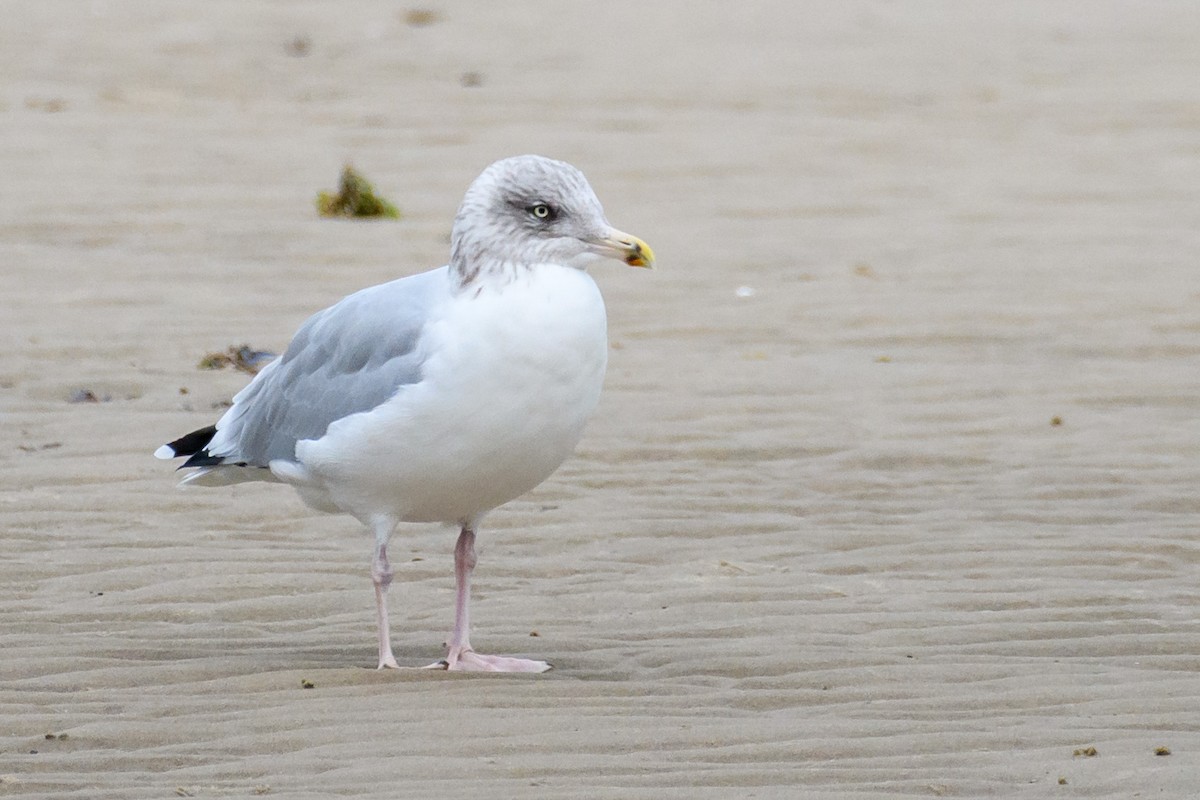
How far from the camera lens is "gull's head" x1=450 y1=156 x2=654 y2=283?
16.2 ft

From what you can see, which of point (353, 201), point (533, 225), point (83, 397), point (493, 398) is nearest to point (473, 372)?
point (493, 398)

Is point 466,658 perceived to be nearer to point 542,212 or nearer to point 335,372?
point 335,372

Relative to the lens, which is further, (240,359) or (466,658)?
(240,359)

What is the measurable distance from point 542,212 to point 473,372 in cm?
49

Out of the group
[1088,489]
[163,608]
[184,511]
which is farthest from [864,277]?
[163,608]

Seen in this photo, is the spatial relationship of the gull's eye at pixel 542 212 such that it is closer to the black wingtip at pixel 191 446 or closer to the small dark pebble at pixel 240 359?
the black wingtip at pixel 191 446

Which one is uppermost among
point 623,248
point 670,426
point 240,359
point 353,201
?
point 623,248

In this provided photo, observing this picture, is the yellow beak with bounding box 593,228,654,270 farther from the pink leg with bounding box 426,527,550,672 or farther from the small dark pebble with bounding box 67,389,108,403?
the small dark pebble with bounding box 67,389,108,403

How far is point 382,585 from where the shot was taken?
527 cm

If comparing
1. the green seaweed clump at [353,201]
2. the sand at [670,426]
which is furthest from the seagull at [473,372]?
the green seaweed clump at [353,201]

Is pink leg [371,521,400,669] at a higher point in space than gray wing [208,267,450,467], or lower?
lower

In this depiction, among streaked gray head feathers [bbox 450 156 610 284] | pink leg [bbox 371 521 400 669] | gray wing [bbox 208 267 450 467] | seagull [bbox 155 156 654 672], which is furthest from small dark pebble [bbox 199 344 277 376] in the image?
streaked gray head feathers [bbox 450 156 610 284]

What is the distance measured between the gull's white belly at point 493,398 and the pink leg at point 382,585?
8.2 inches

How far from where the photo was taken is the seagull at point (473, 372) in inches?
190
